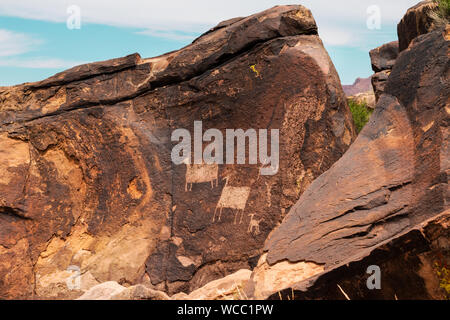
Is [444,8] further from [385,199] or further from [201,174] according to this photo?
[201,174]

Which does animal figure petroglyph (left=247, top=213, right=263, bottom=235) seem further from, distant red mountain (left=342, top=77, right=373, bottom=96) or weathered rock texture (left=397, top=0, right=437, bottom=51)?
distant red mountain (left=342, top=77, right=373, bottom=96)

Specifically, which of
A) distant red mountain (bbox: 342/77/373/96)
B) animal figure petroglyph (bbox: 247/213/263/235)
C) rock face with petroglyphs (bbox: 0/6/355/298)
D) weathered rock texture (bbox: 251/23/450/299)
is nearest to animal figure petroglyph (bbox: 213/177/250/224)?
rock face with petroglyphs (bbox: 0/6/355/298)

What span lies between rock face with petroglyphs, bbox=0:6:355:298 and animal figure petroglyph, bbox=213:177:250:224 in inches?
0.5

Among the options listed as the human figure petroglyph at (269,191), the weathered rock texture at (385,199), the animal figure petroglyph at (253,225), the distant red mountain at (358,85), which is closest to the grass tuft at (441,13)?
the weathered rock texture at (385,199)

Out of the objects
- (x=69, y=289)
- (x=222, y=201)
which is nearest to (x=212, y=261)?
(x=222, y=201)

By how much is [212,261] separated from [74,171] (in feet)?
7.12

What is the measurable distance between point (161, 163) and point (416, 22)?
325 cm

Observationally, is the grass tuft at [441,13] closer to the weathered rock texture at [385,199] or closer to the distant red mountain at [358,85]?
the weathered rock texture at [385,199]

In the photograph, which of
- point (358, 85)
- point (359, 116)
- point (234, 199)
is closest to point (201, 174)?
point (234, 199)

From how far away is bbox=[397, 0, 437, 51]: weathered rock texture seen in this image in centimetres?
538

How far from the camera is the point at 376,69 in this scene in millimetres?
12852

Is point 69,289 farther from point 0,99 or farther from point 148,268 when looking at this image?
point 0,99

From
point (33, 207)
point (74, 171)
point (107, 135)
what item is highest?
point (107, 135)

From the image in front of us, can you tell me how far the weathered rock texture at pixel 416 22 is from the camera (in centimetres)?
538
